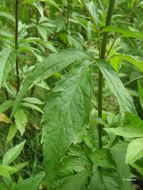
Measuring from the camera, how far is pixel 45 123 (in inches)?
37.6

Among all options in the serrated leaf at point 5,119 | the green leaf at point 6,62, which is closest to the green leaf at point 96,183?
the green leaf at point 6,62

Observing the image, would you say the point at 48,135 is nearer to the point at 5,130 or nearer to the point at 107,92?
the point at 5,130

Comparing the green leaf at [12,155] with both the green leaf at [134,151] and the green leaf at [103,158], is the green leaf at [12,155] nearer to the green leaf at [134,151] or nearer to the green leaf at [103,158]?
the green leaf at [103,158]

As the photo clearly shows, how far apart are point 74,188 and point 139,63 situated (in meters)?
0.55

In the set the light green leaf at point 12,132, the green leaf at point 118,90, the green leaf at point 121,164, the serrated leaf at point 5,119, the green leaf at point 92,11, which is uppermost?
the green leaf at point 92,11

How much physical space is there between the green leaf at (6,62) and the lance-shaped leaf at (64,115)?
0.38 metres

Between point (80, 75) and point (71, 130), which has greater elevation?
point (80, 75)

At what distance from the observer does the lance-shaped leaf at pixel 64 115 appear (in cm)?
94

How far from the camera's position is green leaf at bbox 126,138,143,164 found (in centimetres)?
96

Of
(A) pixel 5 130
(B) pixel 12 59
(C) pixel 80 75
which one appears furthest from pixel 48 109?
(A) pixel 5 130

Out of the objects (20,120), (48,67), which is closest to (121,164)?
(48,67)

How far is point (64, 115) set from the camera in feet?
3.17

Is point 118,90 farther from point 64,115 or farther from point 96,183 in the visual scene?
point 96,183

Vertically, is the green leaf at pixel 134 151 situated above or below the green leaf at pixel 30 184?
above
